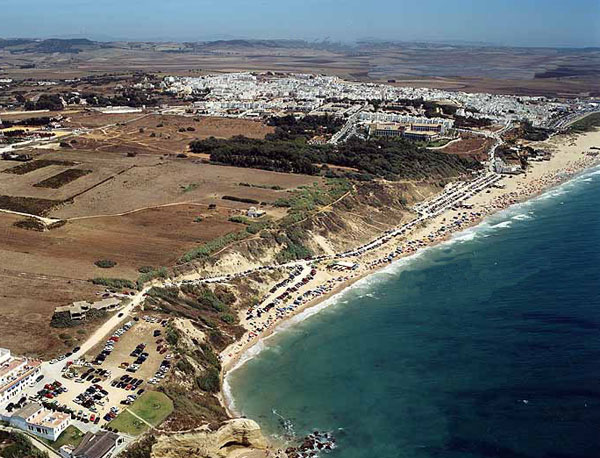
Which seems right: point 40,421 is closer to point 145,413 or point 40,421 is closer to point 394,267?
point 145,413

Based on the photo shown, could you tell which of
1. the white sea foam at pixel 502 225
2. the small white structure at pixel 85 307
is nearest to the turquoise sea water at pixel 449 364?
the white sea foam at pixel 502 225

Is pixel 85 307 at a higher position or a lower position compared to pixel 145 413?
higher

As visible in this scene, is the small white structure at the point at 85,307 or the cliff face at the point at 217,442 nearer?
the cliff face at the point at 217,442

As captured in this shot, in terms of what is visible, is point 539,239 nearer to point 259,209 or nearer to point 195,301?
point 259,209

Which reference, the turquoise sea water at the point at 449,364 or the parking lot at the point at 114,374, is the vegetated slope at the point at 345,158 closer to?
the turquoise sea water at the point at 449,364

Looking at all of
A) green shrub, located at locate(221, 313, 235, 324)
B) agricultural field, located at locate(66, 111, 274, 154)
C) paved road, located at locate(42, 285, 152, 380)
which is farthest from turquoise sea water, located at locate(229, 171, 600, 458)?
agricultural field, located at locate(66, 111, 274, 154)

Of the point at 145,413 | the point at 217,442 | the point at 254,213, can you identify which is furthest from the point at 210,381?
the point at 254,213

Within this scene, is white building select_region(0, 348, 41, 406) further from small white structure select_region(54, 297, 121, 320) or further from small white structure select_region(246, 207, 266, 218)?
small white structure select_region(246, 207, 266, 218)
